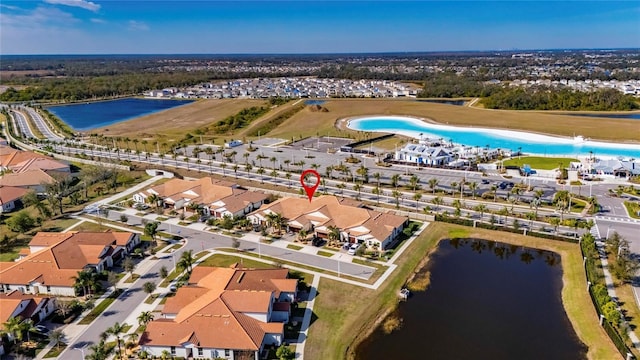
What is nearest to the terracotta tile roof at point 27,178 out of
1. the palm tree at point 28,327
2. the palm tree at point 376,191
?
the palm tree at point 28,327

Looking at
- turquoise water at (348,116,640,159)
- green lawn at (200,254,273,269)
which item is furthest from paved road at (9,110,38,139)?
green lawn at (200,254,273,269)

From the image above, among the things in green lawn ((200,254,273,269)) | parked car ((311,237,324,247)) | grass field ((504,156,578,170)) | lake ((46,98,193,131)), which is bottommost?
green lawn ((200,254,273,269))

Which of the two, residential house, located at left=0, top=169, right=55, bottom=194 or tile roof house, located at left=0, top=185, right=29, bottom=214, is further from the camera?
residential house, located at left=0, top=169, right=55, bottom=194

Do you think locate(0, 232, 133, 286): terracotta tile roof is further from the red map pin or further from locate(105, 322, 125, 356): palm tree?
the red map pin

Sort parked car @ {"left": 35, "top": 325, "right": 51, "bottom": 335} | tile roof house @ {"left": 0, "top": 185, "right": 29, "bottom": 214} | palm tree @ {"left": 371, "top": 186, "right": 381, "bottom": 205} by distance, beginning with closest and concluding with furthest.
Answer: parked car @ {"left": 35, "top": 325, "right": 51, "bottom": 335}, tile roof house @ {"left": 0, "top": 185, "right": 29, "bottom": 214}, palm tree @ {"left": 371, "top": 186, "right": 381, "bottom": 205}

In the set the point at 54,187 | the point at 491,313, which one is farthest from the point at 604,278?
the point at 54,187

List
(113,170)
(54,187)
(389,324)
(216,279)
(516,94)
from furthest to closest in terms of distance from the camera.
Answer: (516,94) < (113,170) < (54,187) < (216,279) < (389,324)

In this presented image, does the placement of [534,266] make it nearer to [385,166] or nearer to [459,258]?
[459,258]
